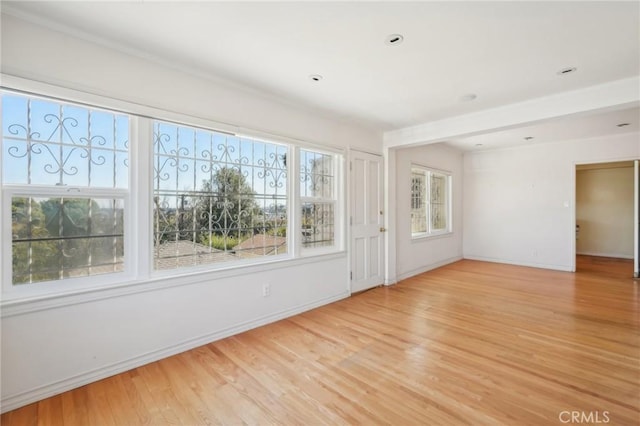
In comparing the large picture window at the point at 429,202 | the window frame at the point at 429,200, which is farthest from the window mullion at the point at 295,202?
the large picture window at the point at 429,202

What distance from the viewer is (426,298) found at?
13.0ft

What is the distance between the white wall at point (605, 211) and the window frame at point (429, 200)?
3.95 meters

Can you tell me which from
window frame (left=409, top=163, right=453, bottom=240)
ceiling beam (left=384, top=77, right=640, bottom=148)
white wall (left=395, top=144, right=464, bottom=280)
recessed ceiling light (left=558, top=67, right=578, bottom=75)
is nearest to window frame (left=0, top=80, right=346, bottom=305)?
ceiling beam (left=384, top=77, right=640, bottom=148)

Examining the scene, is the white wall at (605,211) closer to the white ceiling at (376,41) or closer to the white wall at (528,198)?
the white wall at (528,198)

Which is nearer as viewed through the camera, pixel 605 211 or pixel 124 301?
pixel 124 301

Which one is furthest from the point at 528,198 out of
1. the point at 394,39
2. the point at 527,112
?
the point at 394,39

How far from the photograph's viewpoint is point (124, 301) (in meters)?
2.22

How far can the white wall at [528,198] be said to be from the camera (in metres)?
5.43

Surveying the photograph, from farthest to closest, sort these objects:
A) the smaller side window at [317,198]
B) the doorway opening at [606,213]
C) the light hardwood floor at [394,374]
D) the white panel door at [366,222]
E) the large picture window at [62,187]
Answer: the doorway opening at [606,213] → the white panel door at [366,222] → the smaller side window at [317,198] → the large picture window at [62,187] → the light hardwood floor at [394,374]

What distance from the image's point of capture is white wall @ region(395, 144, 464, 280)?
5.00m

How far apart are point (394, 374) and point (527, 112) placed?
3276 millimetres

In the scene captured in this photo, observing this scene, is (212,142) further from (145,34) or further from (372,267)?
(372,267)

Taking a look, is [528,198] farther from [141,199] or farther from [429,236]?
[141,199]

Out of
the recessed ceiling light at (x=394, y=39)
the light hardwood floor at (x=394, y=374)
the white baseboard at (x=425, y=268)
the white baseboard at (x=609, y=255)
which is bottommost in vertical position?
the light hardwood floor at (x=394, y=374)
